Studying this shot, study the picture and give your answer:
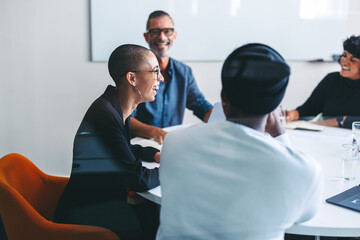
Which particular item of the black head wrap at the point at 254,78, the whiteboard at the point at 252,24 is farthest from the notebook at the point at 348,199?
the whiteboard at the point at 252,24

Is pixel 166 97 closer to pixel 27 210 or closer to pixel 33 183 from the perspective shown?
pixel 33 183

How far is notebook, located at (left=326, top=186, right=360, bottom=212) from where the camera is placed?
39.8 inches

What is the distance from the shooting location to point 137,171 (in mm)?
1097

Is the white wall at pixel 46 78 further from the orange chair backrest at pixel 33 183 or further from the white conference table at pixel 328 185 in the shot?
the white conference table at pixel 328 185

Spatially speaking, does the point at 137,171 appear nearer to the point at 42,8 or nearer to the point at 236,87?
the point at 236,87

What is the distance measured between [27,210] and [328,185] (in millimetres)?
939

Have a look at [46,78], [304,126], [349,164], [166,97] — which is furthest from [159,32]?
[349,164]

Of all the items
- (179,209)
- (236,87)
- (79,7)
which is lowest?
(179,209)

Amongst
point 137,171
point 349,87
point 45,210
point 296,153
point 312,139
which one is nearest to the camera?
point 296,153

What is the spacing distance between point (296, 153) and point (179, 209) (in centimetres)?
25

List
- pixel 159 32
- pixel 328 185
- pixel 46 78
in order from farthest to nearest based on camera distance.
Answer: pixel 159 32 → pixel 46 78 → pixel 328 185

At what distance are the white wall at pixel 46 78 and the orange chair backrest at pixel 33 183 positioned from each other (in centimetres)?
4

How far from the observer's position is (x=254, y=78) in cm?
70

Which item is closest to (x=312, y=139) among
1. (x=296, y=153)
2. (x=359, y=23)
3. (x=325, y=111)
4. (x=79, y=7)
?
(x=325, y=111)
